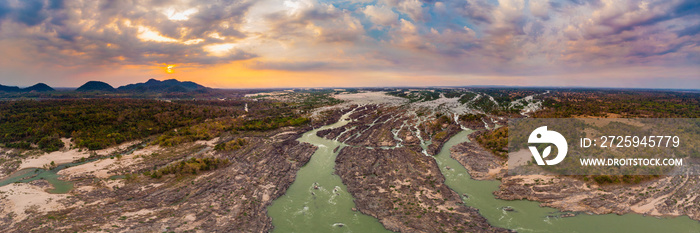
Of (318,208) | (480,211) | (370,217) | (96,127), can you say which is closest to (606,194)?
(480,211)

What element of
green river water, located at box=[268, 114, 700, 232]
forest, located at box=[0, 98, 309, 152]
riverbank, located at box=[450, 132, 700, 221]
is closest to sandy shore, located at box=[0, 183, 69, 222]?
forest, located at box=[0, 98, 309, 152]

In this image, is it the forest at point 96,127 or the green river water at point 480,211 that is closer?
the green river water at point 480,211

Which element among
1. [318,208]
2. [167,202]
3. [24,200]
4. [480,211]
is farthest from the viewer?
[318,208]

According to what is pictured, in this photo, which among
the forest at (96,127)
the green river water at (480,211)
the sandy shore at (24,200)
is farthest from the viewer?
the forest at (96,127)

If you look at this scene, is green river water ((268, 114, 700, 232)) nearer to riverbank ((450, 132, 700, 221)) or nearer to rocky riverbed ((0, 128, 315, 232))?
riverbank ((450, 132, 700, 221))

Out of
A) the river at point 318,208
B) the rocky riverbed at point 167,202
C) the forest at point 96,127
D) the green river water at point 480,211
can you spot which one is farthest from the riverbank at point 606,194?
the forest at point 96,127

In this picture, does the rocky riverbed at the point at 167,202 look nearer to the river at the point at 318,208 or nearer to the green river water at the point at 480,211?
the river at the point at 318,208

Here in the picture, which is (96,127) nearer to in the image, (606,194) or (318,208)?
(318,208)

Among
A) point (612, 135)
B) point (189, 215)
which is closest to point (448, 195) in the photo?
point (189, 215)
